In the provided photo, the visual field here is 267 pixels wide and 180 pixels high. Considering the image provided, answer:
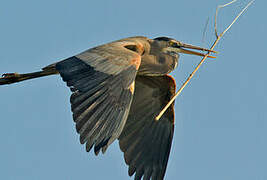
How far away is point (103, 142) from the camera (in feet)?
18.4

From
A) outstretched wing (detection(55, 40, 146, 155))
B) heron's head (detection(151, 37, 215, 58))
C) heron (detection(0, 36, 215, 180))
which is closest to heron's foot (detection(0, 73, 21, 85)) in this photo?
heron (detection(0, 36, 215, 180))

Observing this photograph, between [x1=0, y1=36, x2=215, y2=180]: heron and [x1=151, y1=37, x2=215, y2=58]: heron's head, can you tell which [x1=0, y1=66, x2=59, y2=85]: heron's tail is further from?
[x1=151, y1=37, x2=215, y2=58]: heron's head

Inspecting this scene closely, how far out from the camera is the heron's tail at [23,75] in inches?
298

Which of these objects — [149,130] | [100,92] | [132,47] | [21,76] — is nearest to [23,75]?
[21,76]

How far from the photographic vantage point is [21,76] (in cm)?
796

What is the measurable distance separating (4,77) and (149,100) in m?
2.10

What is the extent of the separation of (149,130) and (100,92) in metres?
2.14

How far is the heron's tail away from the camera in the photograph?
7568 millimetres

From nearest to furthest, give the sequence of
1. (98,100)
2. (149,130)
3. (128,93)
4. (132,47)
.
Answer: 1. (98,100)
2. (128,93)
3. (132,47)
4. (149,130)

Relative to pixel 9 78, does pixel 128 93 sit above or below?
Result: above

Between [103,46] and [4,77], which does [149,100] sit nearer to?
[103,46]

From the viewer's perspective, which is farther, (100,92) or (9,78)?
(9,78)

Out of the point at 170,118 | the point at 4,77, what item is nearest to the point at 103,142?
the point at 170,118

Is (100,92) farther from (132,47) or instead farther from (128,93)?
(132,47)
